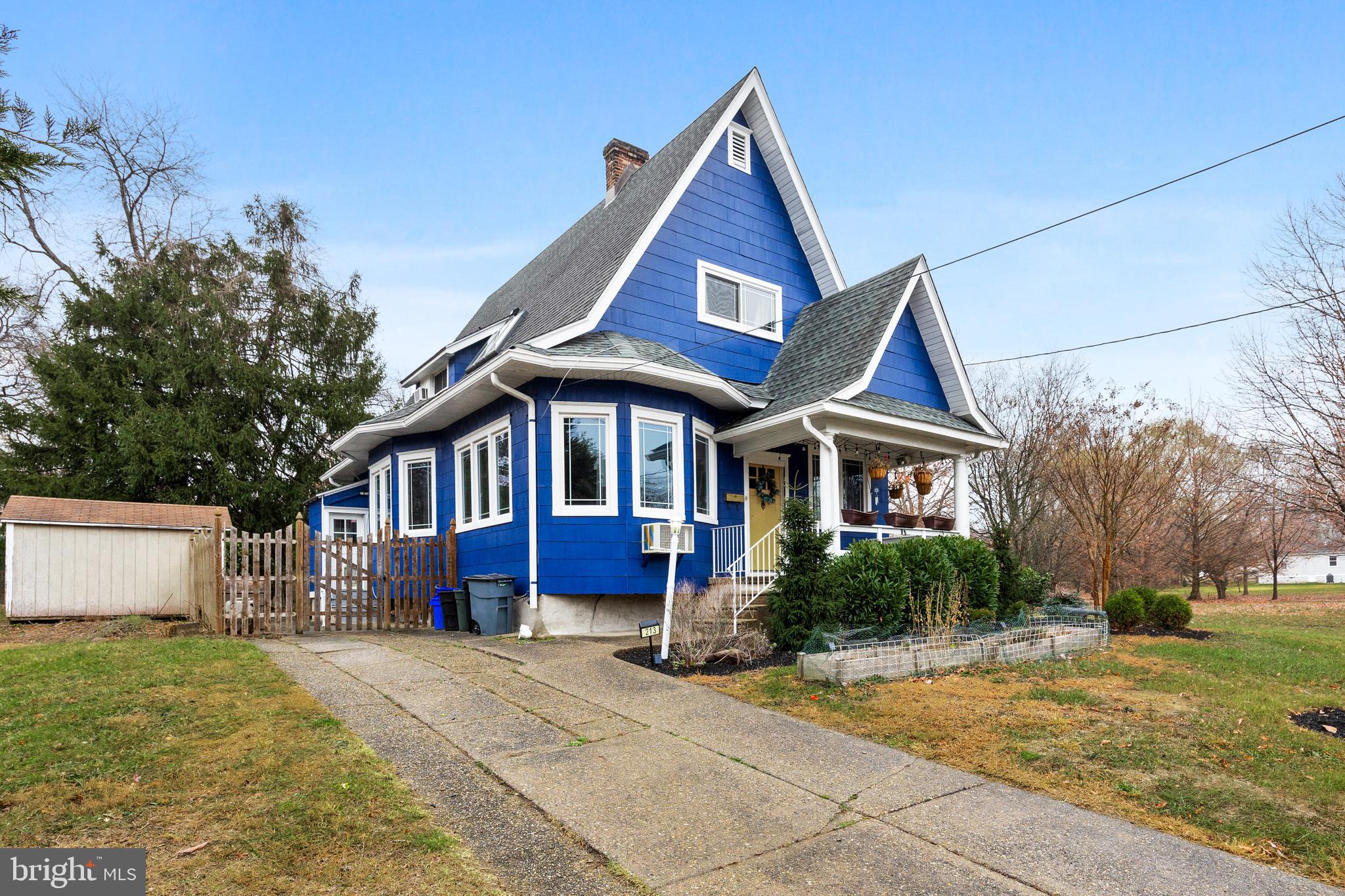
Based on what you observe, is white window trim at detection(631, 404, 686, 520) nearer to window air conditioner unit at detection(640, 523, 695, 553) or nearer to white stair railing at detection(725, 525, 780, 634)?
window air conditioner unit at detection(640, 523, 695, 553)

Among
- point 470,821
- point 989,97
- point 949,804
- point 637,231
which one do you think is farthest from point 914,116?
point 470,821

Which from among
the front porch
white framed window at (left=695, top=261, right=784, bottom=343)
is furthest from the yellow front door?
white framed window at (left=695, top=261, right=784, bottom=343)

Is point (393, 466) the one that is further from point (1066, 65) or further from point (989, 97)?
point (1066, 65)

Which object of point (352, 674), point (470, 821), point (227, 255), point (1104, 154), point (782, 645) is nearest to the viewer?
point (470, 821)

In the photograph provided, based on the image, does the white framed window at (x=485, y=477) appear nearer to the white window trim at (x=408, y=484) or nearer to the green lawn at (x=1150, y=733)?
the white window trim at (x=408, y=484)

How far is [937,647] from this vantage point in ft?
28.6

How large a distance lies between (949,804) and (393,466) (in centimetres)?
1341

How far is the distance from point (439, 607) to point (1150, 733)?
10222 mm

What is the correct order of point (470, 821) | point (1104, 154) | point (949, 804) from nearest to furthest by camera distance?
point (470, 821) < point (949, 804) < point (1104, 154)

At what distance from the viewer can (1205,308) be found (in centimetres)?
1027

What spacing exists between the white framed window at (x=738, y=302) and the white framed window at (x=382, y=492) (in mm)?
7108

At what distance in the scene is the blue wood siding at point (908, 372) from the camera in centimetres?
1361

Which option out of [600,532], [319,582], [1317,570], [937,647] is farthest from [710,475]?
[1317,570]

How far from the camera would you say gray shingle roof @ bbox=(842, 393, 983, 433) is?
12492 millimetres
